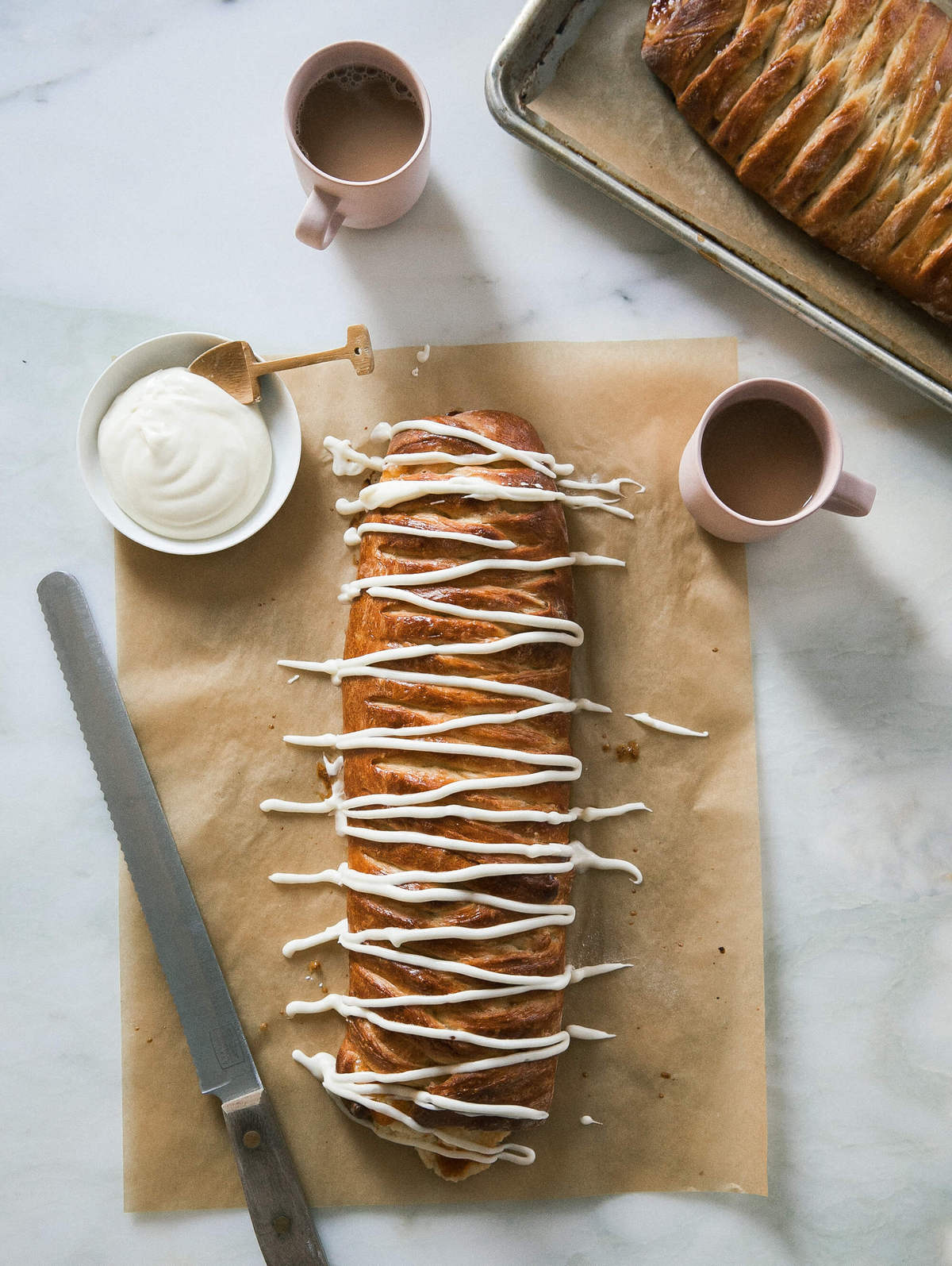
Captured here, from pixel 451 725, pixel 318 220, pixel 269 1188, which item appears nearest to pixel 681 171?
pixel 318 220

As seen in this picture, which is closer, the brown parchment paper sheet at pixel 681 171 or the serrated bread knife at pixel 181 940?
the serrated bread knife at pixel 181 940

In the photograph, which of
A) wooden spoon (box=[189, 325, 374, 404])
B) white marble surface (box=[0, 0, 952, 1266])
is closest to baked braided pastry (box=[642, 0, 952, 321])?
white marble surface (box=[0, 0, 952, 1266])

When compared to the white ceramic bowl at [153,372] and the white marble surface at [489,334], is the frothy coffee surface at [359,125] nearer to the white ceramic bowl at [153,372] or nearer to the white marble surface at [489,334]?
the white marble surface at [489,334]

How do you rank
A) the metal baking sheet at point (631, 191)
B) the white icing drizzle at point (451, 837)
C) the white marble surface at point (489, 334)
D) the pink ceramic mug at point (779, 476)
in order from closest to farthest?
the white icing drizzle at point (451, 837) < the pink ceramic mug at point (779, 476) < the metal baking sheet at point (631, 191) < the white marble surface at point (489, 334)

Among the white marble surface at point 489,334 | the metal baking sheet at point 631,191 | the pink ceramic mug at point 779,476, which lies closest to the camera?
the pink ceramic mug at point 779,476

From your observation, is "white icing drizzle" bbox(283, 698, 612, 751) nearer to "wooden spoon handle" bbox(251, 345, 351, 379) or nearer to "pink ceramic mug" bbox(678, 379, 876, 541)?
"pink ceramic mug" bbox(678, 379, 876, 541)

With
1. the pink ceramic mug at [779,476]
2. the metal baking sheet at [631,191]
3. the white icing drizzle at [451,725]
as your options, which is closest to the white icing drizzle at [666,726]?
the white icing drizzle at [451,725]
